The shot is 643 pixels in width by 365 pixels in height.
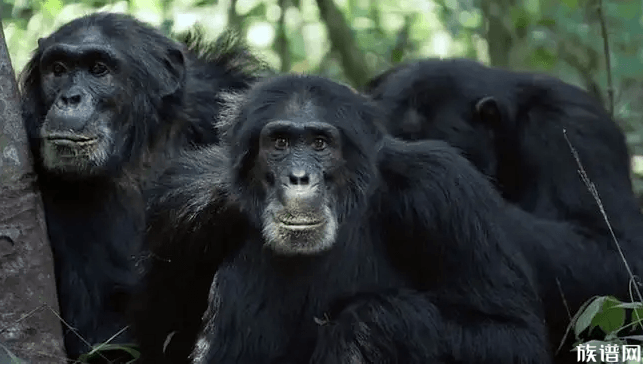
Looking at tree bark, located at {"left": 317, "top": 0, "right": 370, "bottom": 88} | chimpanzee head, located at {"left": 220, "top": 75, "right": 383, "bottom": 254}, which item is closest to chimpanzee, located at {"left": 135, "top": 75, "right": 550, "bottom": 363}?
chimpanzee head, located at {"left": 220, "top": 75, "right": 383, "bottom": 254}

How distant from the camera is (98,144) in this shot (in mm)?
7883

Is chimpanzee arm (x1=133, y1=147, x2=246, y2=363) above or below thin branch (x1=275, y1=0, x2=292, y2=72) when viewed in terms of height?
below

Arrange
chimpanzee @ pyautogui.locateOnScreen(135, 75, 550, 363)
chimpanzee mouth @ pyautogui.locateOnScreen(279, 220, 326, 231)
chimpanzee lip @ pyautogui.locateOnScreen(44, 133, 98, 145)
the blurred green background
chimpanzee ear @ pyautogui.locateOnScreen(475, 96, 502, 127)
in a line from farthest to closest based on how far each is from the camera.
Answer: the blurred green background, chimpanzee ear @ pyautogui.locateOnScreen(475, 96, 502, 127), chimpanzee lip @ pyautogui.locateOnScreen(44, 133, 98, 145), chimpanzee @ pyautogui.locateOnScreen(135, 75, 550, 363), chimpanzee mouth @ pyautogui.locateOnScreen(279, 220, 326, 231)

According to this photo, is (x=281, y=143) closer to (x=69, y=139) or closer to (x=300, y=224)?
(x=300, y=224)

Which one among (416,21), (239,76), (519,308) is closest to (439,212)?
(519,308)

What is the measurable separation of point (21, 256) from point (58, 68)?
167cm

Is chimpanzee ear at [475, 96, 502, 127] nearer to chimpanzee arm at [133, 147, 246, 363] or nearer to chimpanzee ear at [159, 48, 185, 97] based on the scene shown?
chimpanzee ear at [159, 48, 185, 97]

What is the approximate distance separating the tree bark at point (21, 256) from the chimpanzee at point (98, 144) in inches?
23.8

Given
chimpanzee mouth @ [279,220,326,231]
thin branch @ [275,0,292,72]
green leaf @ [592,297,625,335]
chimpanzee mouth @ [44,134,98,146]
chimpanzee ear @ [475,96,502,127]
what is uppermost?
thin branch @ [275,0,292,72]

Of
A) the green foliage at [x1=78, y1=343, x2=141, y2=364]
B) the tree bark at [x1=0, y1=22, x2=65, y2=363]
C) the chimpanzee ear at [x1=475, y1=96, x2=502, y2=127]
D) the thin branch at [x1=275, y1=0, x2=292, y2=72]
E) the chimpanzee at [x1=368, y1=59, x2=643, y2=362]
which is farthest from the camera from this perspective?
the thin branch at [x1=275, y1=0, x2=292, y2=72]

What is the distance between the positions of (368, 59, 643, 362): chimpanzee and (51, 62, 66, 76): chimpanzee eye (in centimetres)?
264

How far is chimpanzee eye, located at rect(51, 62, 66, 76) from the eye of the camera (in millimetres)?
8148

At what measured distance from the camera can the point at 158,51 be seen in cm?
870

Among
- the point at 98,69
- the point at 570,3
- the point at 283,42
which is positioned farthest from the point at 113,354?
the point at 570,3
